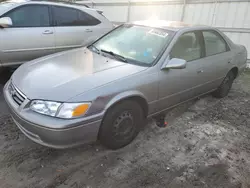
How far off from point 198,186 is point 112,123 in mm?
1188

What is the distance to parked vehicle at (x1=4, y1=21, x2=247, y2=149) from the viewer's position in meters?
2.45

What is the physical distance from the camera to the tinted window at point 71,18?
5027 mm

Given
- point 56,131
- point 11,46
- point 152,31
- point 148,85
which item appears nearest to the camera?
point 56,131

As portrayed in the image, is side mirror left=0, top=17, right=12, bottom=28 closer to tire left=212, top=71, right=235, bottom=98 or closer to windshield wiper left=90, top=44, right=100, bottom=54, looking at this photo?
windshield wiper left=90, top=44, right=100, bottom=54

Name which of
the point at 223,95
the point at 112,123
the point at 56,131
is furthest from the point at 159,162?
the point at 223,95

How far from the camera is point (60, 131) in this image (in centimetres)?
237

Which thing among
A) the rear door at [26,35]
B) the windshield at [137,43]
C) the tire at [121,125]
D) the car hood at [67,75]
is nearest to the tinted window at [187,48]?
the windshield at [137,43]

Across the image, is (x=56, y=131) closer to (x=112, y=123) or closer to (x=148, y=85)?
(x=112, y=123)

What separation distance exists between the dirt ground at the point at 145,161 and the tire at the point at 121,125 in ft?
0.49

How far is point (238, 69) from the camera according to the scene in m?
4.87

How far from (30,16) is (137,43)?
2.55 m

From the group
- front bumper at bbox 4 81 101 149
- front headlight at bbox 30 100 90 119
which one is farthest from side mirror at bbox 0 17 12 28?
front headlight at bbox 30 100 90 119

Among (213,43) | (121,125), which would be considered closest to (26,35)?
(121,125)

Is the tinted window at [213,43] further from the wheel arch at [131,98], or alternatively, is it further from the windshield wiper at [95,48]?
the windshield wiper at [95,48]
